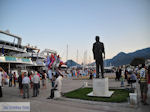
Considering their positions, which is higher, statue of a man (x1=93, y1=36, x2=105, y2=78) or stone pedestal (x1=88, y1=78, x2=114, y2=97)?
statue of a man (x1=93, y1=36, x2=105, y2=78)

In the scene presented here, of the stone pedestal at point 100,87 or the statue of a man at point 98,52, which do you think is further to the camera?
the statue of a man at point 98,52

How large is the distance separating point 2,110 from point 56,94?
304cm

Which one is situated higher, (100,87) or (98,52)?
(98,52)

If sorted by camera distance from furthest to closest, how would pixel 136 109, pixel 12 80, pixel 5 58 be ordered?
pixel 5 58
pixel 12 80
pixel 136 109

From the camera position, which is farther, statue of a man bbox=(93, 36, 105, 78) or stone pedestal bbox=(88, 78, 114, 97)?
statue of a man bbox=(93, 36, 105, 78)

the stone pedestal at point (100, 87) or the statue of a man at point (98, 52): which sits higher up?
the statue of a man at point (98, 52)

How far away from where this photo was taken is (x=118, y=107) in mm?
5906

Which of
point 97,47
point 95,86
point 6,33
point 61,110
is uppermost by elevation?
point 6,33

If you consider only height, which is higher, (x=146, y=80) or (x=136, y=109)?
(x=146, y=80)

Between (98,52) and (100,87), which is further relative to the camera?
(98,52)

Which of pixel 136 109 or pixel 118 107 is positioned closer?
pixel 136 109

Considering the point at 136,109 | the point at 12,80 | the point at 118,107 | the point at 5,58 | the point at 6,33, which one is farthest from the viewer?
the point at 6,33

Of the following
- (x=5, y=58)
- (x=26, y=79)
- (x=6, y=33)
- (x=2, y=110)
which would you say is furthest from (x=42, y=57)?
(x=2, y=110)

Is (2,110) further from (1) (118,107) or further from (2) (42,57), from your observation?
(2) (42,57)
